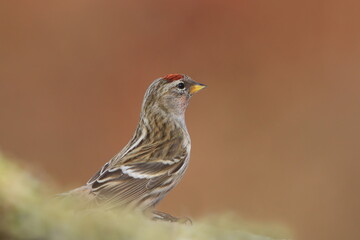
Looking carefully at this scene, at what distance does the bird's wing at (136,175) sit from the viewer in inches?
76.7

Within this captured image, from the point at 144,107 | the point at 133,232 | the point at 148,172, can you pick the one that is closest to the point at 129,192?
the point at 148,172

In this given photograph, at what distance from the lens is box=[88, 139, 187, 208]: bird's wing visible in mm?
1947

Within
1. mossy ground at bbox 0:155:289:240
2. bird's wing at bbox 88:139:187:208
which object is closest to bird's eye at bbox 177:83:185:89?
bird's wing at bbox 88:139:187:208

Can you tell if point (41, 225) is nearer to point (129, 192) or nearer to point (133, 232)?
point (133, 232)

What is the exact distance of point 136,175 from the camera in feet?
6.82

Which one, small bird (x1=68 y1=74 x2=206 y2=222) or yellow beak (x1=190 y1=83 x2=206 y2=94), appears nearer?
small bird (x1=68 y1=74 x2=206 y2=222)

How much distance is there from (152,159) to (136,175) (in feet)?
0.44

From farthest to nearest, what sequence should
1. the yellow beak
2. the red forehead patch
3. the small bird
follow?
the yellow beak
the red forehead patch
the small bird

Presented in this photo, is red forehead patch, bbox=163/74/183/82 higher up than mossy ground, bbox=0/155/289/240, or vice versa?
red forehead patch, bbox=163/74/183/82

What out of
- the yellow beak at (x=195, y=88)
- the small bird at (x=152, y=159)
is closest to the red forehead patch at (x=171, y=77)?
the small bird at (x=152, y=159)

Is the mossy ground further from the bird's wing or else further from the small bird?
the bird's wing

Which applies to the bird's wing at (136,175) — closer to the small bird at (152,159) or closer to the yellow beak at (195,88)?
the small bird at (152,159)

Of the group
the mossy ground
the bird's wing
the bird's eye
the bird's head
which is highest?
the bird's eye

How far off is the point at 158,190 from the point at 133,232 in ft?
4.47
